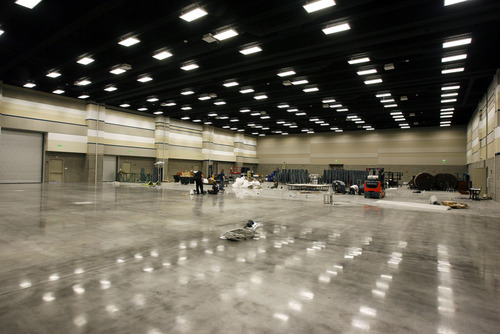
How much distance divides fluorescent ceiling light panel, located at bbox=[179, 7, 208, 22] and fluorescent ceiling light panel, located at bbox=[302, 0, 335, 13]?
358 centimetres

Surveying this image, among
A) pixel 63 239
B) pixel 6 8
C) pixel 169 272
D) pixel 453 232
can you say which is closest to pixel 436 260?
pixel 453 232

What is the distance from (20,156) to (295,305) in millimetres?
27004

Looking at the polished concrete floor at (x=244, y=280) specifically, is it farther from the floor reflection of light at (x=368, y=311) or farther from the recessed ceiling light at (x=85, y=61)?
the recessed ceiling light at (x=85, y=61)

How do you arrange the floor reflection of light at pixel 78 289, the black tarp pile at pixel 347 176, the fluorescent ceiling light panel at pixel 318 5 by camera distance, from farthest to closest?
the black tarp pile at pixel 347 176 < the fluorescent ceiling light panel at pixel 318 5 < the floor reflection of light at pixel 78 289

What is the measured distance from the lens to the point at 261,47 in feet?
42.7

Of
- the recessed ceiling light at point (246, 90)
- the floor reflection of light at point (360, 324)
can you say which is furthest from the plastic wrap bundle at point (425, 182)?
the floor reflection of light at point (360, 324)

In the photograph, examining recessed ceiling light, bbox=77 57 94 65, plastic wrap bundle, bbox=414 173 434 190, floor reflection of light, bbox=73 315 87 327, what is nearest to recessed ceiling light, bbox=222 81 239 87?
recessed ceiling light, bbox=77 57 94 65

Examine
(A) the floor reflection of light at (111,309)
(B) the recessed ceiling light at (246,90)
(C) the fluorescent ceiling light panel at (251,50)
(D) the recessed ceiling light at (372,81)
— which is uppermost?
(B) the recessed ceiling light at (246,90)

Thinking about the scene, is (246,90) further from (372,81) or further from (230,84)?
(372,81)

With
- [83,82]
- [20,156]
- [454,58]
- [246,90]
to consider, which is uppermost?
[246,90]

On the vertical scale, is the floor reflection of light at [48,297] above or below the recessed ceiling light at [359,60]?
below

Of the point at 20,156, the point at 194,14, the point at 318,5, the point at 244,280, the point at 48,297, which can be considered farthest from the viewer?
the point at 20,156

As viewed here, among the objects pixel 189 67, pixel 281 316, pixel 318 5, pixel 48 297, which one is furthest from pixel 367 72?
pixel 48 297

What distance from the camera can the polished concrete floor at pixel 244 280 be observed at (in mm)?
2389
